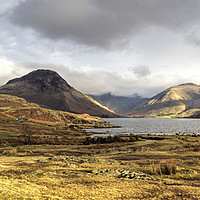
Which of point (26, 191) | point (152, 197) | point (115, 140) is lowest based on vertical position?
point (115, 140)

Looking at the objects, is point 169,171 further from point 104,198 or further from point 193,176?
point 104,198

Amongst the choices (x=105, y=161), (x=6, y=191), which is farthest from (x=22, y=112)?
(x=6, y=191)

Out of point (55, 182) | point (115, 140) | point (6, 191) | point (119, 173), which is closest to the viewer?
point (6, 191)

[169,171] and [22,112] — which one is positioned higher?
[22,112]

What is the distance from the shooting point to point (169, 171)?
17062mm

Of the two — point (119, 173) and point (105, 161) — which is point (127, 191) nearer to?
point (119, 173)

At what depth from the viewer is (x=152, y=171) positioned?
56.4ft

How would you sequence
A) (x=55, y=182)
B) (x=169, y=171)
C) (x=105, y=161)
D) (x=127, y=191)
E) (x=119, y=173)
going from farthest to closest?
(x=105, y=161) → (x=169, y=171) → (x=119, y=173) → (x=55, y=182) → (x=127, y=191)

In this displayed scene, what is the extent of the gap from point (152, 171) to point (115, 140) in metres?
49.5

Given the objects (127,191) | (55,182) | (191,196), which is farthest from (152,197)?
(55,182)

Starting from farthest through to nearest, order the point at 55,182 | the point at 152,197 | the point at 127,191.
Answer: the point at 55,182
the point at 127,191
the point at 152,197

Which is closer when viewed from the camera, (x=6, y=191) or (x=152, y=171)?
(x=6, y=191)

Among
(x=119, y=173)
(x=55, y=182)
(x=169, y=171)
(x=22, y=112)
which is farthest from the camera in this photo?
(x=22, y=112)

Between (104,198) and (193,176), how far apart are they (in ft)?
33.7
